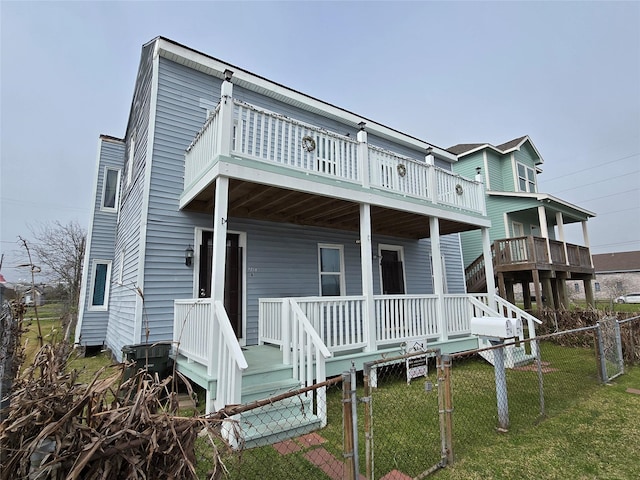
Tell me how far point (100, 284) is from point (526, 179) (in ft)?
A: 64.9

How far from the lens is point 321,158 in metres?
5.87

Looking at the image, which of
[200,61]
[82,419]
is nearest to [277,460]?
[82,419]

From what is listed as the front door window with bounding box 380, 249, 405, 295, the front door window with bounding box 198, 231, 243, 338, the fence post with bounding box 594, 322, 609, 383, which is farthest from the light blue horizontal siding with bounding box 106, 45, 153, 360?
the fence post with bounding box 594, 322, 609, 383

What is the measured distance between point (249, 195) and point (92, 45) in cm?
1162

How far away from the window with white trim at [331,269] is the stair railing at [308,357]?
3.27 metres

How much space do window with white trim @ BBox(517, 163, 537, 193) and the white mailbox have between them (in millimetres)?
15226

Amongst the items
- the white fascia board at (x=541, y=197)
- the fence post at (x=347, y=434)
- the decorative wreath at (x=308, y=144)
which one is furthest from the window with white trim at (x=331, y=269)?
the white fascia board at (x=541, y=197)

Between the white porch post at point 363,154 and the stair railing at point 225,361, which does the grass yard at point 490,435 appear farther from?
the white porch post at point 363,154

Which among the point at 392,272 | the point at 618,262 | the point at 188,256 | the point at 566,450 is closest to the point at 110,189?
the point at 188,256

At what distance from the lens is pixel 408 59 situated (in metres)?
13.4

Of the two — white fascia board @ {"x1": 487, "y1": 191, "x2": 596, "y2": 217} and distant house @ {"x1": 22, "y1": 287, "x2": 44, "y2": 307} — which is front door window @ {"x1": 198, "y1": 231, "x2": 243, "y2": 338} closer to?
distant house @ {"x1": 22, "y1": 287, "x2": 44, "y2": 307}

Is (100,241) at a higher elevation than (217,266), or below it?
higher

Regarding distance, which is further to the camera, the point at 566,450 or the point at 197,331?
the point at 197,331

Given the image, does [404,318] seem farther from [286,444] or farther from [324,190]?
[286,444]
